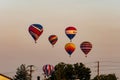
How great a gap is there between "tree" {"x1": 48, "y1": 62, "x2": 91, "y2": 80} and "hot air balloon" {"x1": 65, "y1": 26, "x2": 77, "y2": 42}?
25208mm

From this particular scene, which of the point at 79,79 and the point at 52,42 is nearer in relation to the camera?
the point at 52,42

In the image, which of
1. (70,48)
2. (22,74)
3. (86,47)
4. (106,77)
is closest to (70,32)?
(70,48)

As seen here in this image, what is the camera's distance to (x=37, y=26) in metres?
94.4

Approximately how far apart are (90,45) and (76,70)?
29351 mm

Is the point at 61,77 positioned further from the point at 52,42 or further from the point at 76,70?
the point at 52,42

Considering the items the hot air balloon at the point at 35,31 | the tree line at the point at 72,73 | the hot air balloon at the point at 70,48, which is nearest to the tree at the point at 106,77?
the tree line at the point at 72,73

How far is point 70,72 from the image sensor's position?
422ft

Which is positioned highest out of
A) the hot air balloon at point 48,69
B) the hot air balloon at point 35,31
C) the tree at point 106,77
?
the hot air balloon at point 35,31

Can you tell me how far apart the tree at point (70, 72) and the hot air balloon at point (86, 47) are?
2202 cm

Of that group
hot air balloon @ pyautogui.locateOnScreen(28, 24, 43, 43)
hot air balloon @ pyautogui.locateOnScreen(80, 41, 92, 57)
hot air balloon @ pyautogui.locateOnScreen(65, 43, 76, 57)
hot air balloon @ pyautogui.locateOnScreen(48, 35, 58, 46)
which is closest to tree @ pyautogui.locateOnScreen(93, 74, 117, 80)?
hot air balloon @ pyautogui.locateOnScreen(80, 41, 92, 57)

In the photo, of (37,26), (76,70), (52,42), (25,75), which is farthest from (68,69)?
(25,75)

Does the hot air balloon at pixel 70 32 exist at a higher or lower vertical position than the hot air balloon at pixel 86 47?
higher

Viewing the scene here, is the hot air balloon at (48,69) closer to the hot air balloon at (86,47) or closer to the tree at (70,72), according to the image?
the tree at (70,72)

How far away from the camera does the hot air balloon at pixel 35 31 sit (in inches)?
3684
